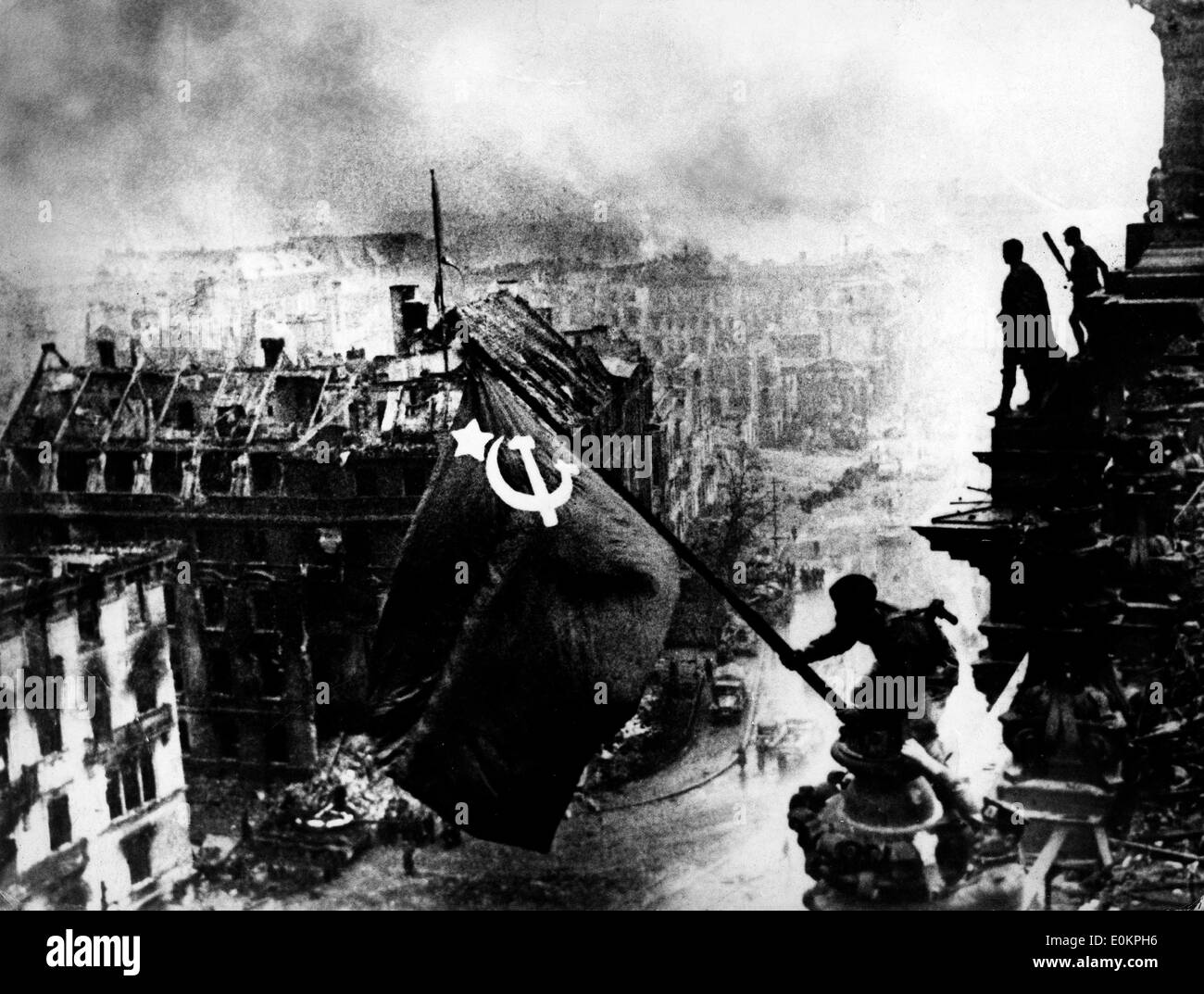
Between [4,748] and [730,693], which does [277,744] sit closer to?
[4,748]

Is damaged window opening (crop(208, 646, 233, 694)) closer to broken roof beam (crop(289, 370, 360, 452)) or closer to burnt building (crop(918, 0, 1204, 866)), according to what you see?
broken roof beam (crop(289, 370, 360, 452))

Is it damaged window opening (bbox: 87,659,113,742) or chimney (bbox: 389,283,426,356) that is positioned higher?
chimney (bbox: 389,283,426,356)

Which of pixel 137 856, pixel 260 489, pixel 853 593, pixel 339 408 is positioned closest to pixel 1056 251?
pixel 853 593

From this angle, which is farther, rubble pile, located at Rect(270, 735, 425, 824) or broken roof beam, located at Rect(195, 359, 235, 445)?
broken roof beam, located at Rect(195, 359, 235, 445)

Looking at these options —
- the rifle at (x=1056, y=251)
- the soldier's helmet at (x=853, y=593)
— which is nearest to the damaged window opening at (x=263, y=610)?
the soldier's helmet at (x=853, y=593)

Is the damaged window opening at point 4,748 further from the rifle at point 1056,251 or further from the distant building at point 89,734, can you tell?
the rifle at point 1056,251

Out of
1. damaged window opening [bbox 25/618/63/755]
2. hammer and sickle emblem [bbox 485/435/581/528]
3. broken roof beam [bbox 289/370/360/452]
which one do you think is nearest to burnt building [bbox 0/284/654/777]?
broken roof beam [bbox 289/370/360/452]
